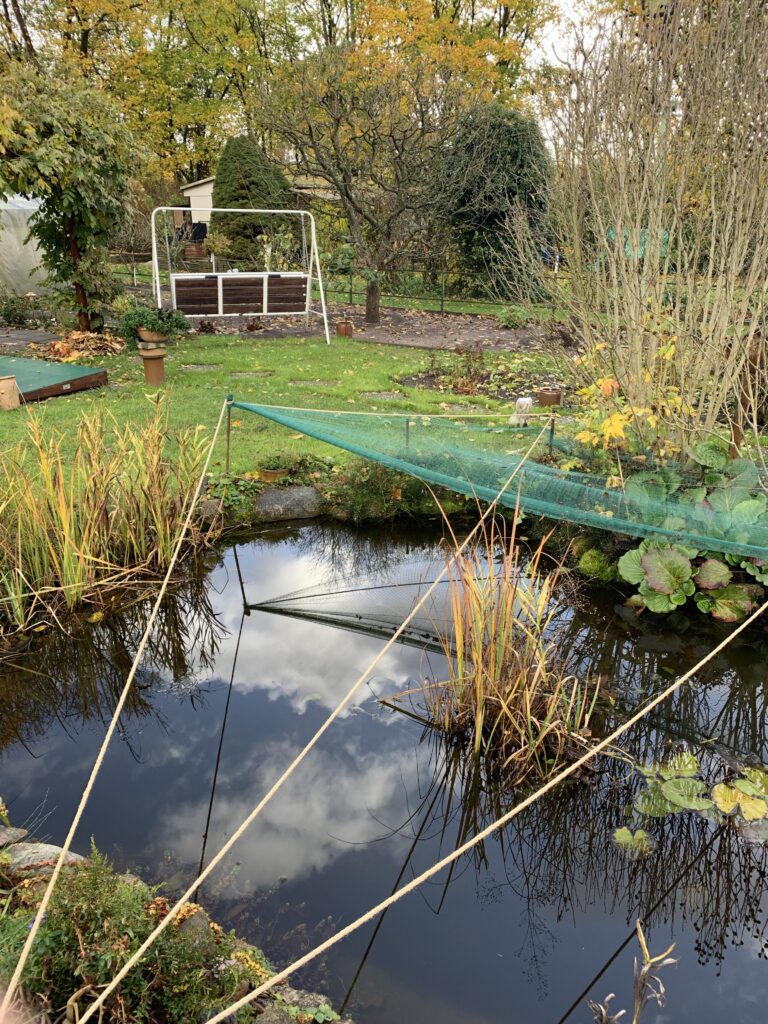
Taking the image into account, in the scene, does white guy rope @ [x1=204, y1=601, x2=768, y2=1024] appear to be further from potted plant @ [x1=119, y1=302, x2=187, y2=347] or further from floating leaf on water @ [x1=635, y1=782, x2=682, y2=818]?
potted plant @ [x1=119, y1=302, x2=187, y2=347]

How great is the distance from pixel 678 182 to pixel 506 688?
2.95m

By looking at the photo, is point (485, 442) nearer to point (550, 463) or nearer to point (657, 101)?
point (550, 463)

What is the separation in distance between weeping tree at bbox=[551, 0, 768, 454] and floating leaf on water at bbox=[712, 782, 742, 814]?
5.83 feet

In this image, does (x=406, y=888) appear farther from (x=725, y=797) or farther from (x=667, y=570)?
(x=667, y=570)

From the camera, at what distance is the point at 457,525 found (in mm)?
5348

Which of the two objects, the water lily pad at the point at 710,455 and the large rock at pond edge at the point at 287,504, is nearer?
the water lily pad at the point at 710,455

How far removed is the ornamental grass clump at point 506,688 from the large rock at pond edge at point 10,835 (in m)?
1.62

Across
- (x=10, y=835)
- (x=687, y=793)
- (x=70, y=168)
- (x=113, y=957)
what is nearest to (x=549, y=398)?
(x=687, y=793)

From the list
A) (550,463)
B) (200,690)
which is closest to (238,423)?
(550,463)

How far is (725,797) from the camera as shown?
9.61 ft

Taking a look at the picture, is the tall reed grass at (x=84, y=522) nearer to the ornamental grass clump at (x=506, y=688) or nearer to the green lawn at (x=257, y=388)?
the green lawn at (x=257, y=388)

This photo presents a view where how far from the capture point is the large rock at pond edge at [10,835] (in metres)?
2.55

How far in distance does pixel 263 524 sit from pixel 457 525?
1324mm

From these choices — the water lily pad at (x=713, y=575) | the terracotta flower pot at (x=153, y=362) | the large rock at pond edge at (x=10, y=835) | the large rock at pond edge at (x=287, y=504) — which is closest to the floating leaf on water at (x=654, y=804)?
the water lily pad at (x=713, y=575)
